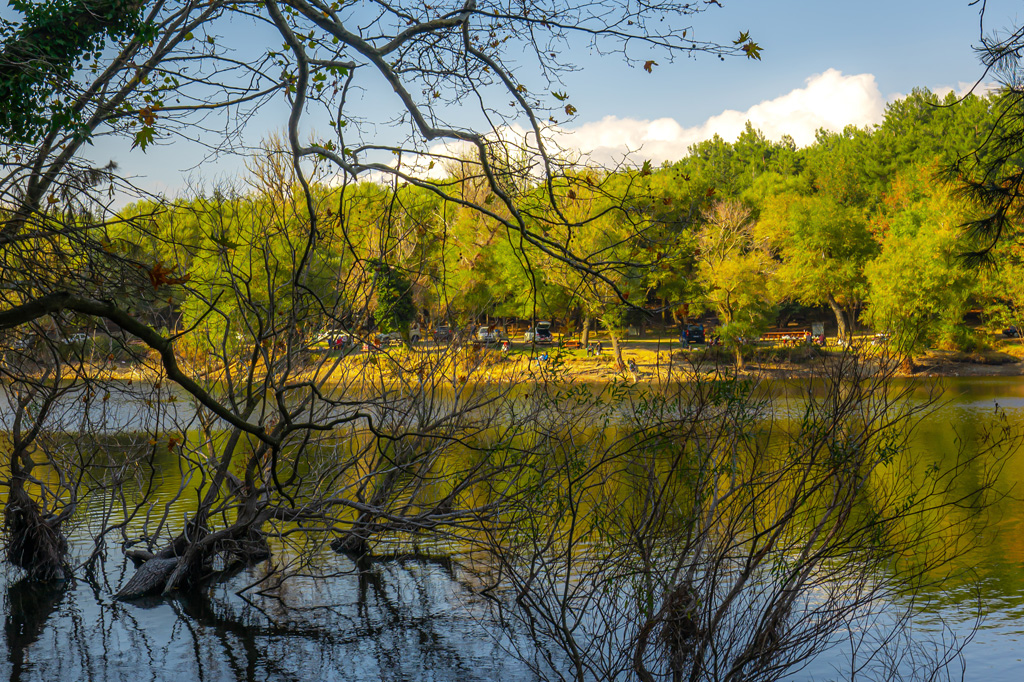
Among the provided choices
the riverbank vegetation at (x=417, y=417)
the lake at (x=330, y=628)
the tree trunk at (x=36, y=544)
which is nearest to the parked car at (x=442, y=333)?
the riverbank vegetation at (x=417, y=417)

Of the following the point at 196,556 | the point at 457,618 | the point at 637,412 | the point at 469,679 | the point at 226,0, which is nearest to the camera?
the point at 226,0

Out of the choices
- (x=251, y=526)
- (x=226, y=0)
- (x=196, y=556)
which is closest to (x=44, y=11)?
(x=226, y=0)

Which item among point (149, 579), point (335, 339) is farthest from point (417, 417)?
point (149, 579)

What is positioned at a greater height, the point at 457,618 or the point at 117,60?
the point at 117,60

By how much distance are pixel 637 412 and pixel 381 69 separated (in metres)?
3.62

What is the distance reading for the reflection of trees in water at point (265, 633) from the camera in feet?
Result: 30.9

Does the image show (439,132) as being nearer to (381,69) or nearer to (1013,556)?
(381,69)

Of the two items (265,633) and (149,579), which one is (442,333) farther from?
(149,579)

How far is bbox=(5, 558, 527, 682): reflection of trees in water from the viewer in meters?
9.43

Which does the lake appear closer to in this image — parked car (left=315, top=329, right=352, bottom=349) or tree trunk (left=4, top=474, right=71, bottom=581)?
tree trunk (left=4, top=474, right=71, bottom=581)

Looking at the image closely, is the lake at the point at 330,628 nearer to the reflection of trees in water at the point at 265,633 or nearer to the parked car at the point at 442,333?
the reflection of trees in water at the point at 265,633

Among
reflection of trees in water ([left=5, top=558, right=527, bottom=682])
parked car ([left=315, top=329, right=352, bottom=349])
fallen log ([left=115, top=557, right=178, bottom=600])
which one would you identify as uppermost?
parked car ([left=315, top=329, right=352, bottom=349])

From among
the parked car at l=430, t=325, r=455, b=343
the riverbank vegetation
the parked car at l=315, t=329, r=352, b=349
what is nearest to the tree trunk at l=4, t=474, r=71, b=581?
the riverbank vegetation

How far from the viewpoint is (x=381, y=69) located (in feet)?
17.4
